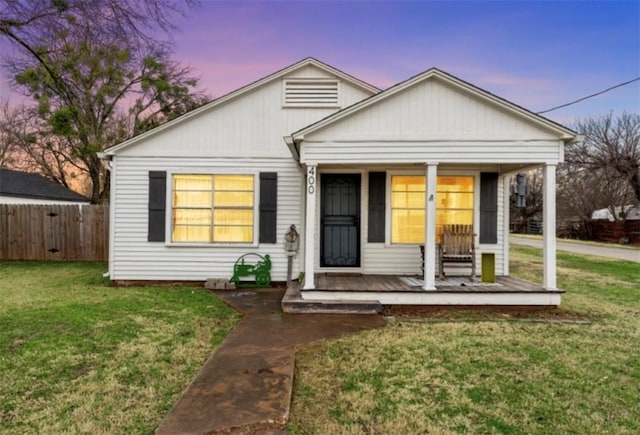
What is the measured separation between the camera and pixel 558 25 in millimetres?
12984

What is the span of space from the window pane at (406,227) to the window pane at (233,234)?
2.89m

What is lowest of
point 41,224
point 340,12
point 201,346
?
point 201,346

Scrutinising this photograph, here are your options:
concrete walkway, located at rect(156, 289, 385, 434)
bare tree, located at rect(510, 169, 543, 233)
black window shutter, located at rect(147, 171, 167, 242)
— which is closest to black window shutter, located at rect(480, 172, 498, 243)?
concrete walkway, located at rect(156, 289, 385, 434)

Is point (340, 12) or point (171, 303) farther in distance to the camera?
point (340, 12)

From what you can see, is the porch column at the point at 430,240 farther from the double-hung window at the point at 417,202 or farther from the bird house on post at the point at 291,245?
the bird house on post at the point at 291,245

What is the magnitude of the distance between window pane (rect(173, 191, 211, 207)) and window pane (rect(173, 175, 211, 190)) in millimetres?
101

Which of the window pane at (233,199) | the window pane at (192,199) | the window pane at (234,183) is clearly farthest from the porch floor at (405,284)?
the window pane at (192,199)

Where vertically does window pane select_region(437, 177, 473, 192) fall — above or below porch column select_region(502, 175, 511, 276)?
above

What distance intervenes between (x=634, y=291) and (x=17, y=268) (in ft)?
46.2

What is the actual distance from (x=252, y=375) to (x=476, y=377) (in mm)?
1924

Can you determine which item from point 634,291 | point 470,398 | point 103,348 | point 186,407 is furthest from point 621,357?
point 103,348

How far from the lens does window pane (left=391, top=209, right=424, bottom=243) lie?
23.7 feet

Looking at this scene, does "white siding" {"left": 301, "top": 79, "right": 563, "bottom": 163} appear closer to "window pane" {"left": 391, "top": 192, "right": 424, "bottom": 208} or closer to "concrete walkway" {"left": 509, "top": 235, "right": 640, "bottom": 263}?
"window pane" {"left": 391, "top": 192, "right": 424, "bottom": 208}

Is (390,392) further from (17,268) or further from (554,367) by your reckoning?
(17,268)
